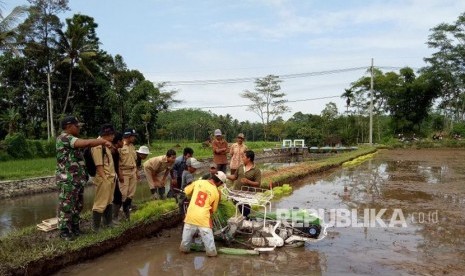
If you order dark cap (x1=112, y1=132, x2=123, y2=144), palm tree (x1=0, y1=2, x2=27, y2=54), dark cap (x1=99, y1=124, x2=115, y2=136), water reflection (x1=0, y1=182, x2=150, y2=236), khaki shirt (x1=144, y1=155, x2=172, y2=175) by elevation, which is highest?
palm tree (x1=0, y1=2, x2=27, y2=54)

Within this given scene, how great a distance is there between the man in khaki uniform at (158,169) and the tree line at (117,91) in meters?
16.0

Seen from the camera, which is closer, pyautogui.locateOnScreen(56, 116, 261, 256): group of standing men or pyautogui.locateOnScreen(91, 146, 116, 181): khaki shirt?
pyautogui.locateOnScreen(56, 116, 261, 256): group of standing men

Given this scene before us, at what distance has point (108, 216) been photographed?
669cm

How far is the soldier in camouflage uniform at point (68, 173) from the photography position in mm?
5719

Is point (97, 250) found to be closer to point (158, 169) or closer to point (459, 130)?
point (158, 169)

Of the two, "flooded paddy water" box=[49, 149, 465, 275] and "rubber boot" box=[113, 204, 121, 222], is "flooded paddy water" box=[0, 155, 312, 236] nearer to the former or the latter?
"rubber boot" box=[113, 204, 121, 222]

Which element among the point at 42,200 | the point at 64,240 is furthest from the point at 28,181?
the point at 64,240

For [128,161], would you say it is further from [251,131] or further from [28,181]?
[251,131]

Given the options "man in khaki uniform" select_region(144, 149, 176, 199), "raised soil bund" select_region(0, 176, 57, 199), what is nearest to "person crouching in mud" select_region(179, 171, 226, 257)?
"man in khaki uniform" select_region(144, 149, 176, 199)

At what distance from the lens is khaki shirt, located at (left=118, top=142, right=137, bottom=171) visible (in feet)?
23.8

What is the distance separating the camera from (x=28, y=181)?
54.0ft

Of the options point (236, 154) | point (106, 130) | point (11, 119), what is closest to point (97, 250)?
point (106, 130)

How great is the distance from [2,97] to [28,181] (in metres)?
22.6

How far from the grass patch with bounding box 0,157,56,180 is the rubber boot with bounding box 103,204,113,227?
12.0 meters
